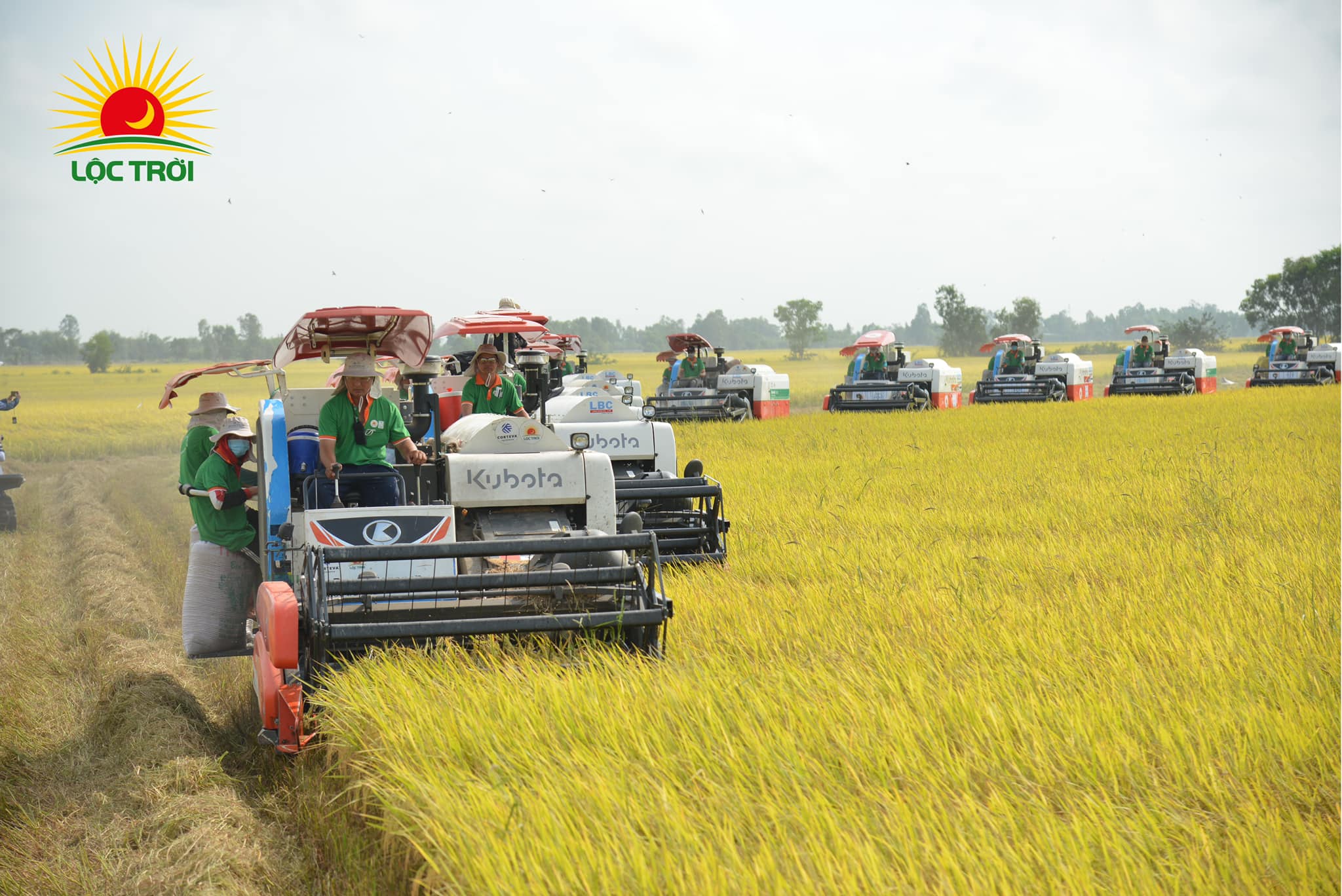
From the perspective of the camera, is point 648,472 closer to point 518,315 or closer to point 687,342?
point 518,315

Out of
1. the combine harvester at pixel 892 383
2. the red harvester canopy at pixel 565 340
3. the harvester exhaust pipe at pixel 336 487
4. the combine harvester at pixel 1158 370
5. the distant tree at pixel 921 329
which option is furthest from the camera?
the distant tree at pixel 921 329

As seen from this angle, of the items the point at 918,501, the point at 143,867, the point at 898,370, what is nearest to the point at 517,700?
the point at 143,867

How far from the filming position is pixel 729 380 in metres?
24.0

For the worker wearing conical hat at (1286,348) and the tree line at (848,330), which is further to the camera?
the tree line at (848,330)

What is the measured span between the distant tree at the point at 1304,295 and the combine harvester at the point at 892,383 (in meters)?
57.1

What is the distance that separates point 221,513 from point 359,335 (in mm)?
1403

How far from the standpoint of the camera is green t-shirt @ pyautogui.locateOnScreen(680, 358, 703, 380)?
24281 mm

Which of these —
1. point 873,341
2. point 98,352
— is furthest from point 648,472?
point 98,352

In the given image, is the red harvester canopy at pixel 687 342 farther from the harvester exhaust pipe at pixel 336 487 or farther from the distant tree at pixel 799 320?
the distant tree at pixel 799 320

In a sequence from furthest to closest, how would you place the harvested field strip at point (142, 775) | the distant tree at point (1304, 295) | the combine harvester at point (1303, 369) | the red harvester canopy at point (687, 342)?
the distant tree at point (1304, 295)
the combine harvester at point (1303, 369)
the red harvester canopy at point (687, 342)
the harvested field strip at point (142, 775)

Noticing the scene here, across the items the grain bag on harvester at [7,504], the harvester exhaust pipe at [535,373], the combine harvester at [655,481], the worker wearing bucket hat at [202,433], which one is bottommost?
the grain bag on harvester at [7,504]

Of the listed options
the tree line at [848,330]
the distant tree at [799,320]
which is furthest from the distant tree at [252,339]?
the distant tree at [799,320]

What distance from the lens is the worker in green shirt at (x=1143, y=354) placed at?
31266 millimetres

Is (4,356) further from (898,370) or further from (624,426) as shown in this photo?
(624,426)
